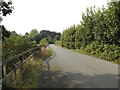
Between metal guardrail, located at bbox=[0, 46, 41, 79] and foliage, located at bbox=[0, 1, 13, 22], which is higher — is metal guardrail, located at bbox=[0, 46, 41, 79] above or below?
below

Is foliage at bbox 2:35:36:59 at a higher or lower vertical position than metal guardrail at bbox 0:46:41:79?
higher

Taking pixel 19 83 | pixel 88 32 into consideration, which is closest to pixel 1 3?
pixel 19 83

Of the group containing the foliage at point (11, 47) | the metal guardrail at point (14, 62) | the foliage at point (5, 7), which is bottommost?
the metal guardrail at point (14, 62)

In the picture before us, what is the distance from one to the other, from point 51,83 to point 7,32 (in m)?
4.62

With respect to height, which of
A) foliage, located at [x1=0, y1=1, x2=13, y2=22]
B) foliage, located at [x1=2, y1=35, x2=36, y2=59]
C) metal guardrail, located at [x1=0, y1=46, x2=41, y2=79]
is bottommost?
metal guardrail, located at [x1=0, y1=46, x2=41, y2=79]

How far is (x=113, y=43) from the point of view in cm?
1489

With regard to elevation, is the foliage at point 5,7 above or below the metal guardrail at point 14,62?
above

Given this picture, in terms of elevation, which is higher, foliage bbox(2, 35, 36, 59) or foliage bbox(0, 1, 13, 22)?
foliage bbox(0, 1, 13, 22)

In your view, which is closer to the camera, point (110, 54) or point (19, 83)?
point (19, 83)

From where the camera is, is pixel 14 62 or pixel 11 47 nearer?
pixel 14 62

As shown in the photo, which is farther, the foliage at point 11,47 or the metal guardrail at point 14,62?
the foliage at point 11,47

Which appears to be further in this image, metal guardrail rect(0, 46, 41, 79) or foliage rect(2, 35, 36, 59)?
foliage rect(2, 35, 36, 59)

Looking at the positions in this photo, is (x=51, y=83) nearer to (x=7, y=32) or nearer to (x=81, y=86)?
(x=81, y=86)

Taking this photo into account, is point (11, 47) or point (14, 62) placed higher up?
point (11, 47)
